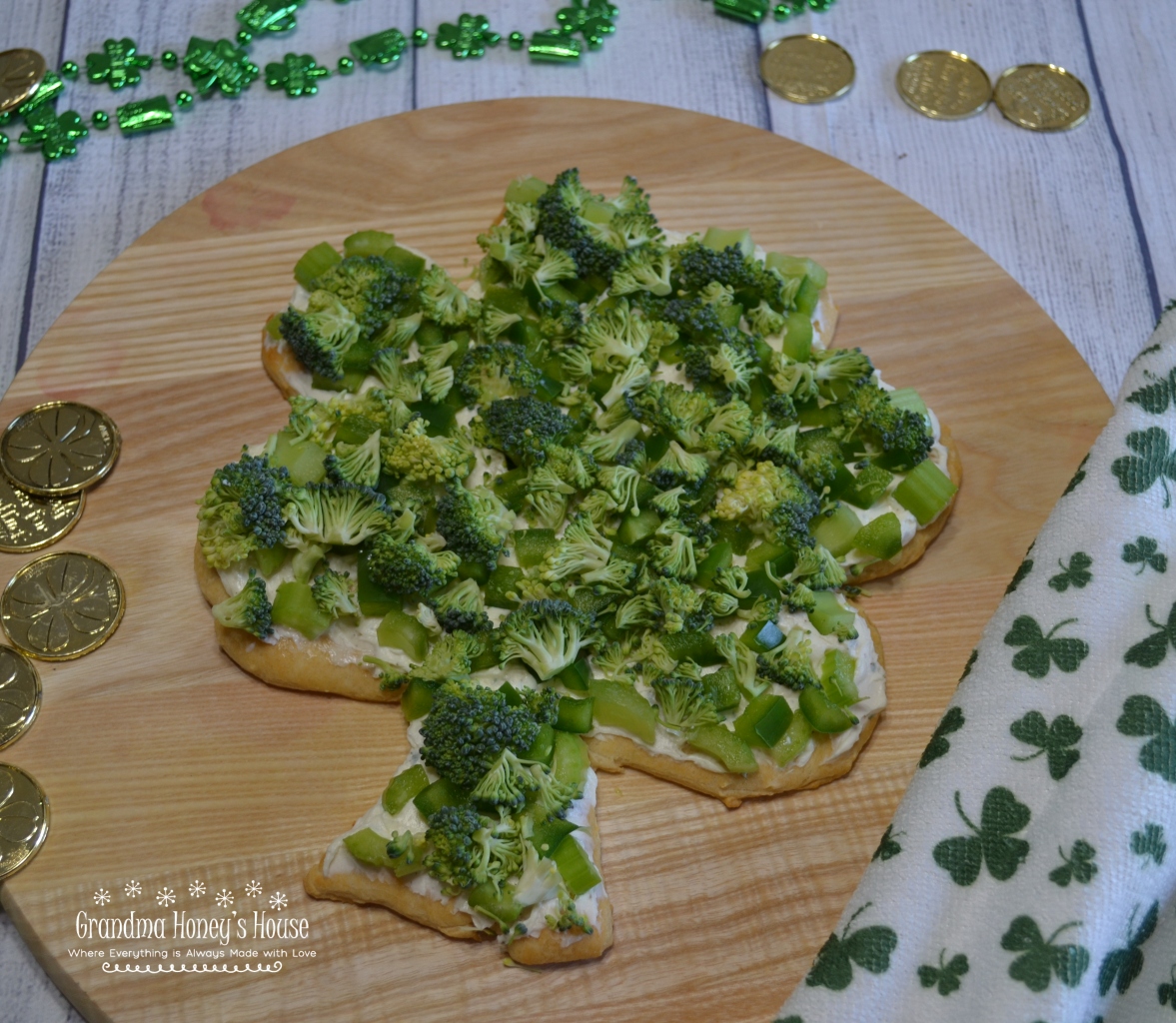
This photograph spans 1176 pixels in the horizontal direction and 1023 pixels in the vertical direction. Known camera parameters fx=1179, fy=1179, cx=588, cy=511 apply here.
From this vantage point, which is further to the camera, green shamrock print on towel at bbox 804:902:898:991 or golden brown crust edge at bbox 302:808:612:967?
golden brown crust edge at bbox 302:808:612:967

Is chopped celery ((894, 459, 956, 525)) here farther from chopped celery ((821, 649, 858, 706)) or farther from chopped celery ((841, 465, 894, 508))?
chopped celery ((821, 649, 858, 706))

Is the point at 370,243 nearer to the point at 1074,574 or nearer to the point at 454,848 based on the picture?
the point at 454,848

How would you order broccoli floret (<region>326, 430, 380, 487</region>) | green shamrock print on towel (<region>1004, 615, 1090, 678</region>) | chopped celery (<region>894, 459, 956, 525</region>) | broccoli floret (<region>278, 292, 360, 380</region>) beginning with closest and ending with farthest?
1. green shamrock print on towel (<region>1004, 615, 1090, 678</region>)
2. broccoli floret (<region>326, 430, 380, 487</region>)
3. chopped celery (<region>894, 459, 956, 525</region>)
4. broccoli floret (<region>278, 292, 360, 380</region>)

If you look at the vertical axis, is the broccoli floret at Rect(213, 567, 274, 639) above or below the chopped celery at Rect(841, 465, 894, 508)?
below

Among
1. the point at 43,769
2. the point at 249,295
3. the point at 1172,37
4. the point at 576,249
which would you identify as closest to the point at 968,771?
the point at 576,249

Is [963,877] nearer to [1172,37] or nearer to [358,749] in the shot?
[358,749]

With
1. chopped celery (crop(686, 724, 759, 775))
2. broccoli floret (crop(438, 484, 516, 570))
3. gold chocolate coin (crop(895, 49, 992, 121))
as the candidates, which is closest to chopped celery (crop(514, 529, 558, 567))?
broccoli floret (crop(438, 484, 516, 570))
